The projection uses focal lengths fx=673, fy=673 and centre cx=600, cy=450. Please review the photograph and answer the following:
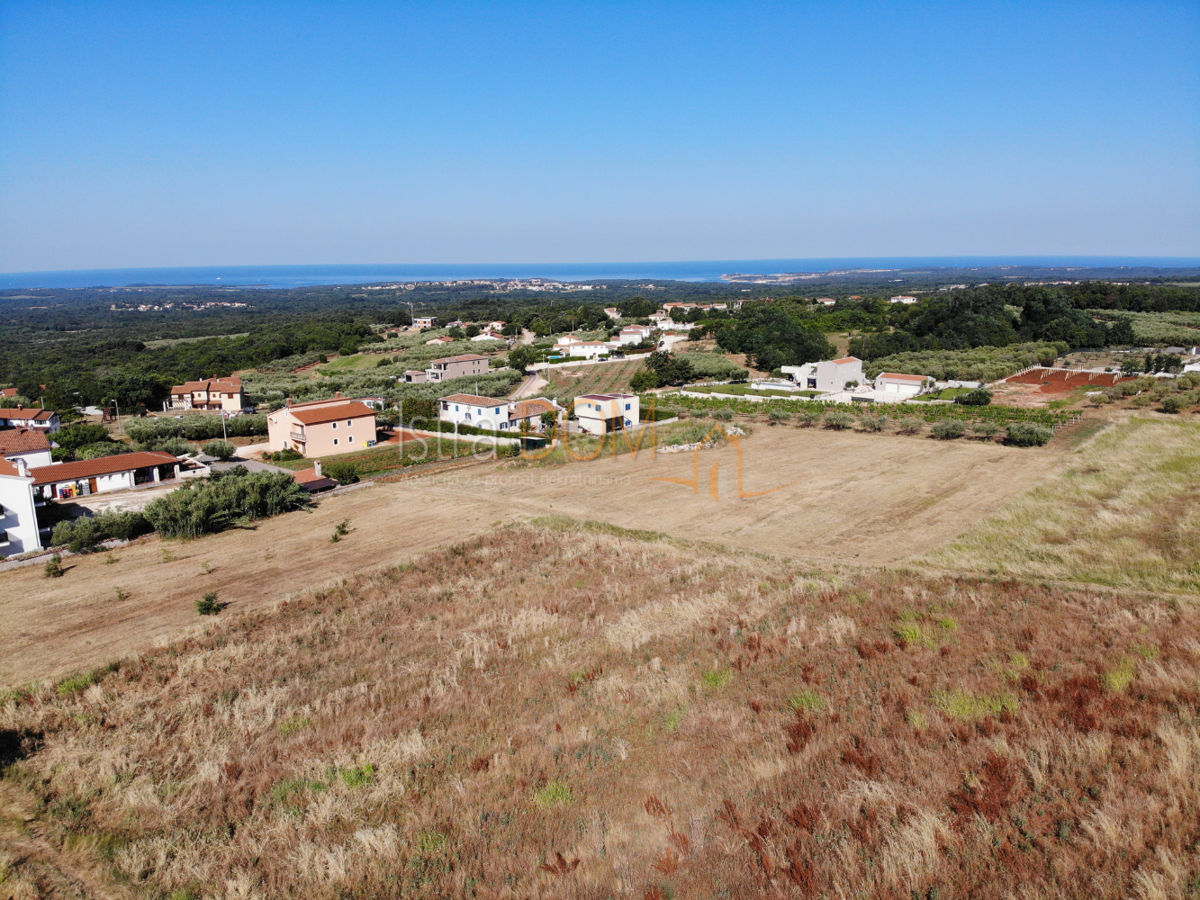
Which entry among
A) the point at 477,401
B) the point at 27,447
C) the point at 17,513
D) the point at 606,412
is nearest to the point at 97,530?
the point at 17,513

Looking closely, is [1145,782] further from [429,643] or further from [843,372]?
[843,372]

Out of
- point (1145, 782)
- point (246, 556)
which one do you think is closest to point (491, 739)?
point (1145, 782)

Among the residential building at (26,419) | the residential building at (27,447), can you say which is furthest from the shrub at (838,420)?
the residential building at (26,419)

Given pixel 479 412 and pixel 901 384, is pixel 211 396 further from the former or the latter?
pixel 901 384

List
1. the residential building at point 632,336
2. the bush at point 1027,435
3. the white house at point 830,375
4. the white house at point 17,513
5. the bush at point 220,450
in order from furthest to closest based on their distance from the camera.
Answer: the residential building at point 632,336, the white house at point 830,375, the bush at point 220,450, the bush at point 1027,435, the white house at point 17,513

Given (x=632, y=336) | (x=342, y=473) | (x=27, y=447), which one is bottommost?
(x=342, y=473)

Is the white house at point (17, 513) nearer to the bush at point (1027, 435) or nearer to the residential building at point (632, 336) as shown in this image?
the bush at point (1027, 435)
